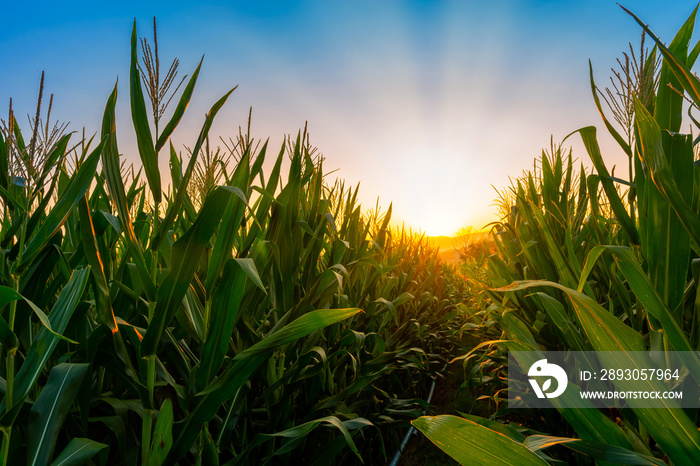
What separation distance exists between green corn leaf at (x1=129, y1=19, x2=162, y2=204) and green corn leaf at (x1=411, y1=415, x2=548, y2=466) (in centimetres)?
58

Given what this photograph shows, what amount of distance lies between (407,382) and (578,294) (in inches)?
85.3

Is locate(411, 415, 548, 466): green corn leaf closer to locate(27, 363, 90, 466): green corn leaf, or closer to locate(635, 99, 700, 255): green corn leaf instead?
locate(635, 99, 700, 255): green corn leaf

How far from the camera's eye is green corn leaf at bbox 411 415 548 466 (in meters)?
0.51

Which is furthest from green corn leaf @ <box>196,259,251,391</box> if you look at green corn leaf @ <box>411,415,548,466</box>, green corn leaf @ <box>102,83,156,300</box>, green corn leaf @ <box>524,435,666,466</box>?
green corn leaf @ <box>524,435,666,466</box>

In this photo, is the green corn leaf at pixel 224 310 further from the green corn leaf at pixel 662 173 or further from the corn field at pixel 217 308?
the green corn leaf at pixel 662 173

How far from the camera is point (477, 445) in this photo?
53 centimetres

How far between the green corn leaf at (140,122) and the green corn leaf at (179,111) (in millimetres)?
16

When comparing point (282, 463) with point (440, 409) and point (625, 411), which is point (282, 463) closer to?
point (625, 411)

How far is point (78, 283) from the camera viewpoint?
1.92ft

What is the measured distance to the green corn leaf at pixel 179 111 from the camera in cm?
63

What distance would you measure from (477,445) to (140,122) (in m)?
0.71

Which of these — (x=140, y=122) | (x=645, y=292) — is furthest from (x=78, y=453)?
(x=645, y=292)

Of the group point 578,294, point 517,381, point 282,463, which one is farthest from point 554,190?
point 282,463

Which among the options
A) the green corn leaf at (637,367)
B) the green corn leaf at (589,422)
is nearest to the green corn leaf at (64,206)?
the green corn leaf at (637,367)
